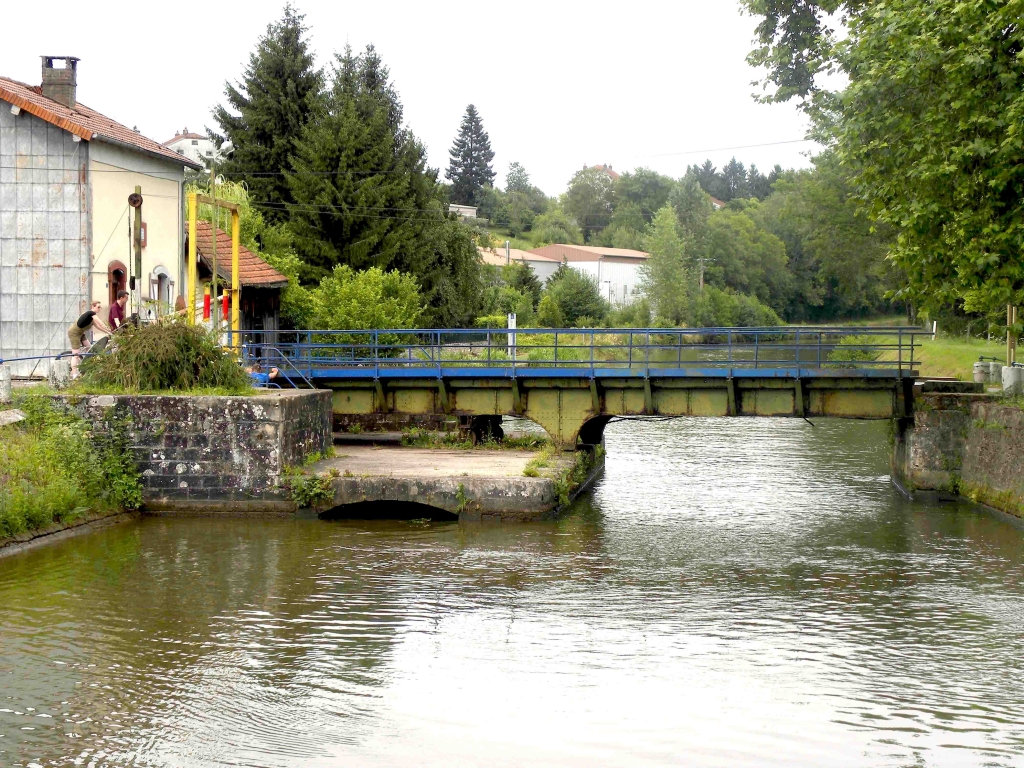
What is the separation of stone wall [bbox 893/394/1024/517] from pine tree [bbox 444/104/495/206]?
9346 centimetres

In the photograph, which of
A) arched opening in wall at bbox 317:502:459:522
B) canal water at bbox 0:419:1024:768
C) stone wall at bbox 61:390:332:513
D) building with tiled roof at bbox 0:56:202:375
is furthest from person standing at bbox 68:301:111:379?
arched opening in wall at bbox 317:502:459:522

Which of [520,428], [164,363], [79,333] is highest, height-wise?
[79,333]

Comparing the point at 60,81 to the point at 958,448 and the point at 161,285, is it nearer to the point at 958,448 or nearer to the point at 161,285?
the point at 161,285

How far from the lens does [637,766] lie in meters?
9.42

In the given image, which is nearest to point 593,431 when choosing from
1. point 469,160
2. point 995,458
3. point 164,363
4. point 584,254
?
point 995,458

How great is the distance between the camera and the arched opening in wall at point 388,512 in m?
20.5

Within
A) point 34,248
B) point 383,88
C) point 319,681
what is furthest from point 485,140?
point 319,681

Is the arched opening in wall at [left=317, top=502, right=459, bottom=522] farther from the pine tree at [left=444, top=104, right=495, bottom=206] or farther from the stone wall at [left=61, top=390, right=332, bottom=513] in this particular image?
the pine tree at [left=444, top=104, right=495, bottom=206]

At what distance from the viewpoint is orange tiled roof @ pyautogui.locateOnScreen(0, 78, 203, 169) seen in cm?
2414

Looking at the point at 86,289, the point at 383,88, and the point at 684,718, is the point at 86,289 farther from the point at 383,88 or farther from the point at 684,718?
the point at 383,88

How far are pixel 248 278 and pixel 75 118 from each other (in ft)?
25.7

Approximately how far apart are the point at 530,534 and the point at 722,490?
6.70 metres

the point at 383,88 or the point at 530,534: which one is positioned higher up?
the point at 383,88

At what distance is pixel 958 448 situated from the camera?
77.7 ft
